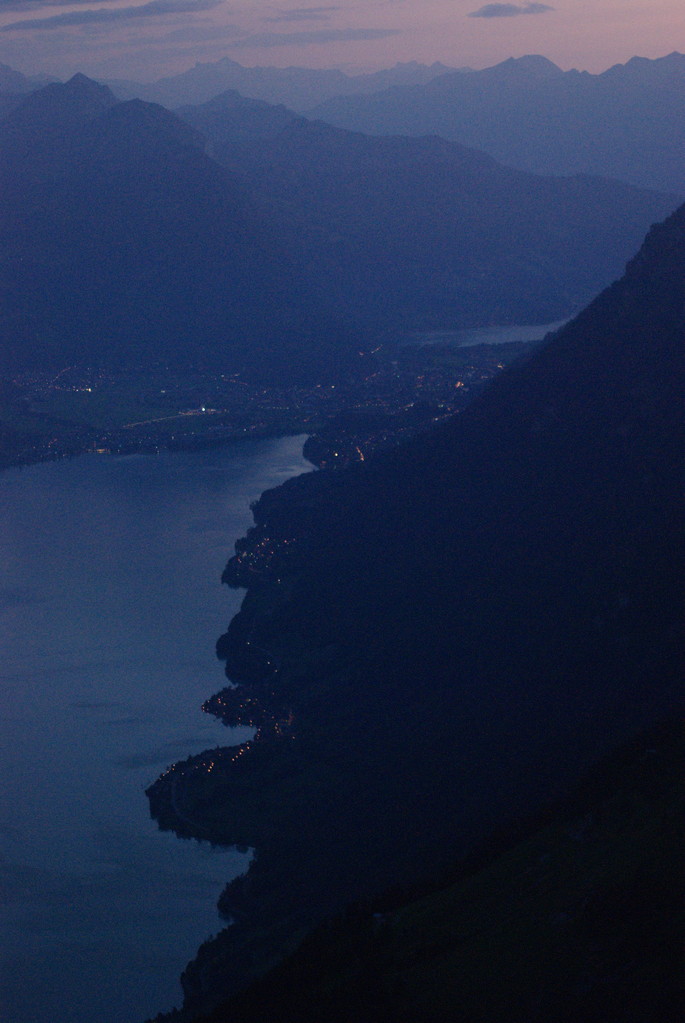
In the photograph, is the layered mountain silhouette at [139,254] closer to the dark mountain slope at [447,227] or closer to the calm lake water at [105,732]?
the dark mountain slope at [447,227]

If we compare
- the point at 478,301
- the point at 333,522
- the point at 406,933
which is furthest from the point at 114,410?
the point at 406,933

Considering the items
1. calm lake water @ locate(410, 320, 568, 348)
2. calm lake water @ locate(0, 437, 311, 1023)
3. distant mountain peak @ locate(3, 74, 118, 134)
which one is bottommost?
calm lake water @ locate(410, 320, 568, 348)

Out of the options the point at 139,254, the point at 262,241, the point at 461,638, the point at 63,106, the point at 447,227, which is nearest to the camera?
the point at 461,638

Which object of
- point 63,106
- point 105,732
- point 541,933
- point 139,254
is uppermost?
point 63,106

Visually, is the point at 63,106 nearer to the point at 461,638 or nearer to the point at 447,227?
the point at 447,227

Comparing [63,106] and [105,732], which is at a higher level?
[63,106]

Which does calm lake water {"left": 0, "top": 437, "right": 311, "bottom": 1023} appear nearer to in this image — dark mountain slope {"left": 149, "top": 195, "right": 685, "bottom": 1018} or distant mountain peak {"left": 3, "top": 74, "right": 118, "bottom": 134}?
dark mountain slope {"left": 149, "top": 195, "right": 685, "bottom": 1018}

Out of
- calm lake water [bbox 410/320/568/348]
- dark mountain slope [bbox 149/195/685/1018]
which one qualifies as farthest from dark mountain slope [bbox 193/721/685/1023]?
calm lake water [bbox 410/320/568/348]

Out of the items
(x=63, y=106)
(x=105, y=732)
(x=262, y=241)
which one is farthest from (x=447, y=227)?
(x=105, y=732)
